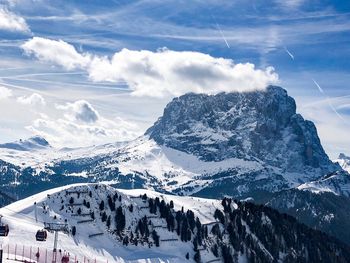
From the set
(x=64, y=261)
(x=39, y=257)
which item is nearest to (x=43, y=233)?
(x=39, y=257)

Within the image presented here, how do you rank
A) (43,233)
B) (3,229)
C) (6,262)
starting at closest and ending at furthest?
(6,262) < (3,229) < (43,233)

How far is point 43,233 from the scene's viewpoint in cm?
18875

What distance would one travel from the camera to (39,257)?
7702 inches

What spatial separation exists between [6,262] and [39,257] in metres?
43.6

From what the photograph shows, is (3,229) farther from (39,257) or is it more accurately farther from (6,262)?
(39,257)

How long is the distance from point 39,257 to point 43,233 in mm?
12215

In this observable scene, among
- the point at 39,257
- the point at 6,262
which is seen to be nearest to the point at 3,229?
the point at 6,262

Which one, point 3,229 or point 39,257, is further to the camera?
point 39,257

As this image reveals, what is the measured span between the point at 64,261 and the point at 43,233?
2976cm

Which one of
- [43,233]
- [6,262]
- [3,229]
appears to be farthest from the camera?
[43,233]

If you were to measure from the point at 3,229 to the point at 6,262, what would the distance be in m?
17.6

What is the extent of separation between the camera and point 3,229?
552ft

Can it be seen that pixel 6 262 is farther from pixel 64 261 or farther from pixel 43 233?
pixel 43 233

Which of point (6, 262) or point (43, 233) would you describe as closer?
point (6, 262)
